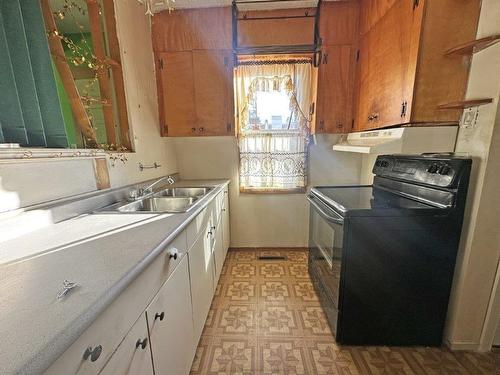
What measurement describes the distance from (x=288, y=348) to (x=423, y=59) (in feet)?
6.62

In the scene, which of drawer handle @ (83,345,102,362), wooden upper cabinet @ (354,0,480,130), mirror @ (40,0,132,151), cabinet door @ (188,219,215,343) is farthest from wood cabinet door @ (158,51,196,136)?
drawer handle @ (83,345,102,362)

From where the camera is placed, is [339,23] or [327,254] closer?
[327,254]

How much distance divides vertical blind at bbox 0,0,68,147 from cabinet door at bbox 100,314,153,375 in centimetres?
104

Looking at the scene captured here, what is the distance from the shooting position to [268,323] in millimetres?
1683

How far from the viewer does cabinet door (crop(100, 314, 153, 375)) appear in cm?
60

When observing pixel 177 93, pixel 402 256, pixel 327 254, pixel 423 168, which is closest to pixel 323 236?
pixel 327 254

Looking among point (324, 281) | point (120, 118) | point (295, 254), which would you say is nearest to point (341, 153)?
point (295, 254)

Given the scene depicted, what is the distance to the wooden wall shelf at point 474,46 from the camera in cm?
112

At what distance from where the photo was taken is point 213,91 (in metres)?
2.40

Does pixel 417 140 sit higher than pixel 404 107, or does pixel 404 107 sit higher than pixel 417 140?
pixel 404 107

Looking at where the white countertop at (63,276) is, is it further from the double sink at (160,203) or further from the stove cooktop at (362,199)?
the stove cooktop at (362,199)

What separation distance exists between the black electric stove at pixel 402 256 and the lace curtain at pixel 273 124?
1159mm

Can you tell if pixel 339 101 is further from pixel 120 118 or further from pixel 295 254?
pixel 120 118

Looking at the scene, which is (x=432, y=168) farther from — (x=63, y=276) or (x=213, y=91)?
(x=213, y=91)
